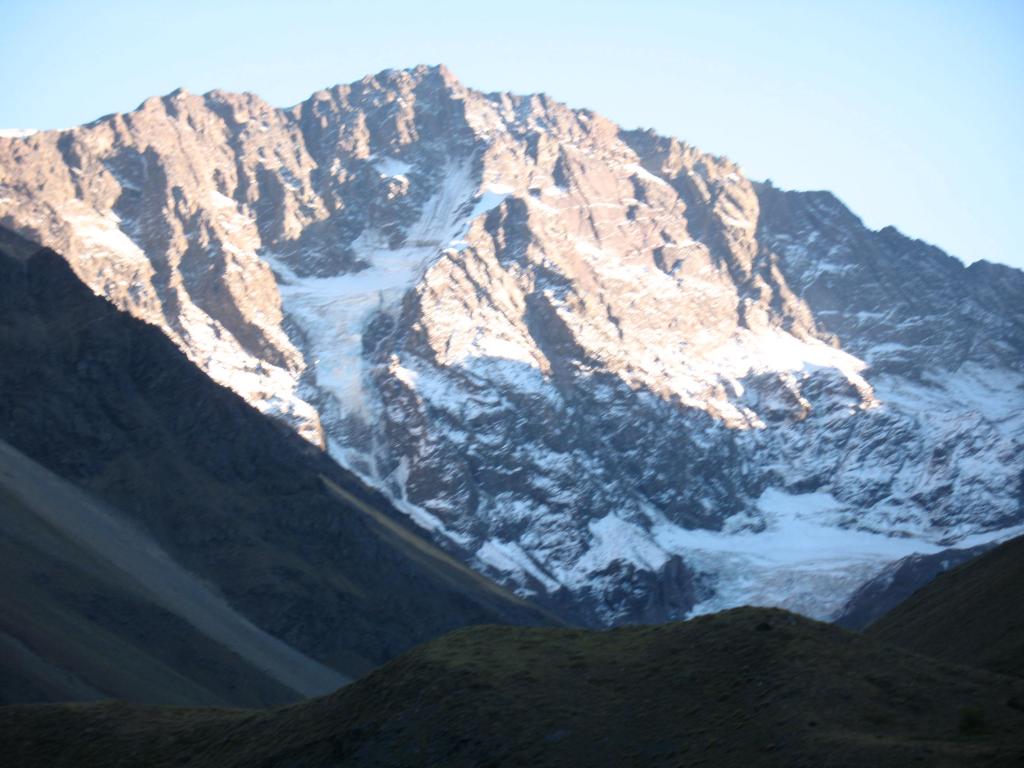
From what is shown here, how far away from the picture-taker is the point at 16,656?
334 feet

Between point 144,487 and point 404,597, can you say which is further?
point 404,597

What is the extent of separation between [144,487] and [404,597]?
121ft

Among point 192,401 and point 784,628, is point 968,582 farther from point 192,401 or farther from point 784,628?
point 192,401

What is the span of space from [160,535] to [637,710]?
123190 millimetres

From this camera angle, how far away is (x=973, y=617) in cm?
6900

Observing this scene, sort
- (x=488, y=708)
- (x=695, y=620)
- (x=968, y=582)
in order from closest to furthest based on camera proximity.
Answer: (x=488, y=708)
(x=695, y=620)
(x=968, y=582)

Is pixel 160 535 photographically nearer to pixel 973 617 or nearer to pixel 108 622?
pixel 108 622

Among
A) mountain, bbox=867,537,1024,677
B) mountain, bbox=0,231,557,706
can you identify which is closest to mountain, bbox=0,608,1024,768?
mountain, bbox=867,537,1024,677

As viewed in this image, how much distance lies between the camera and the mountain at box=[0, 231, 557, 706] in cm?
12681

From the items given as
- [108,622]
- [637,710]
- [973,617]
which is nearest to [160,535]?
[108,622]

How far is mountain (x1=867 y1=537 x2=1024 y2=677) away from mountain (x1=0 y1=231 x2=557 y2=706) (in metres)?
57.6

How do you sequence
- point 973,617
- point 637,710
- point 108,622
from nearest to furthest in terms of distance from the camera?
point 637,710 → point 973,617 → point 108,622

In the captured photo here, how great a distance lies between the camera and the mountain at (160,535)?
127 metres

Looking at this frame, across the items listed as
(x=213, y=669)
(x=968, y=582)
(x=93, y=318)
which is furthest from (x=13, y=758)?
(x=93, y=318)
